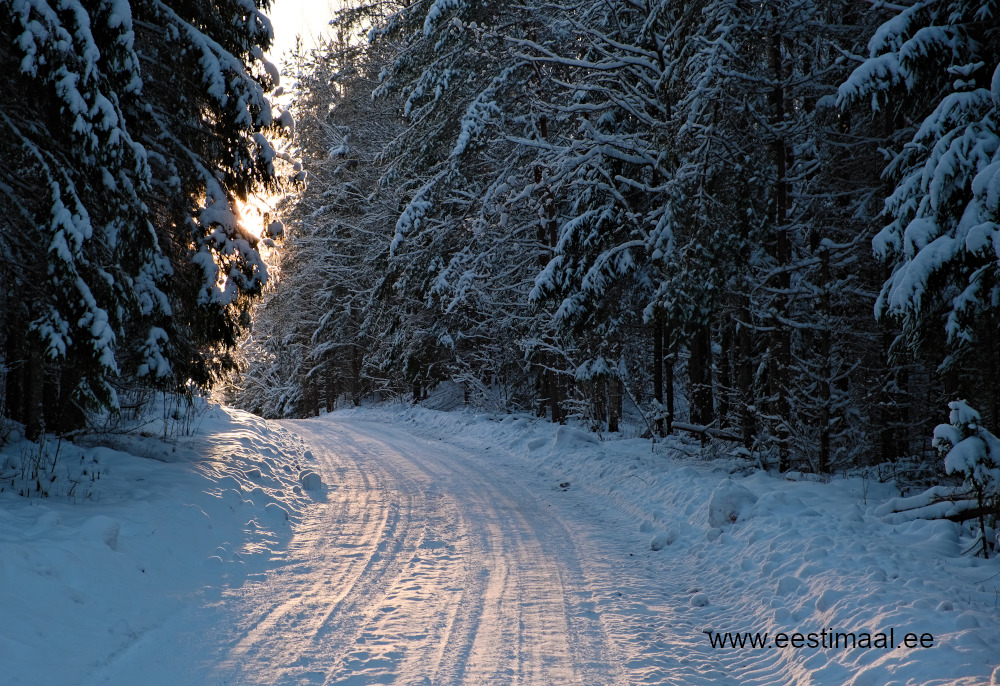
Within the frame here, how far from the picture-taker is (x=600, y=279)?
12.6m

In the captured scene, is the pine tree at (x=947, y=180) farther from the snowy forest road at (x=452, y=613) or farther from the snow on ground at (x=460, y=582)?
the snowy forest road at (x=452, y=613)

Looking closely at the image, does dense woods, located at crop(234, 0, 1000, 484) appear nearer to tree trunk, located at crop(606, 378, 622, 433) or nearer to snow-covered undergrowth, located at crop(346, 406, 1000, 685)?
tree trunk, located at crop(606, 378, 622, 433)

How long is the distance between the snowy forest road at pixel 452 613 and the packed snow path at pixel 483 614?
0.06 feet

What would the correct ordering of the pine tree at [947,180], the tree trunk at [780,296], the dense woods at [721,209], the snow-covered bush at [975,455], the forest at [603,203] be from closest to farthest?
the snow-covered bush at [975,455], the pine tree at [947,180], the forest at [603,203], the dense woods at [721,209], the tree trunk at [780,296]

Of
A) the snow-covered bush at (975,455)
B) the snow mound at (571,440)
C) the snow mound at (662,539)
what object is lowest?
the snow mound at (662,539)

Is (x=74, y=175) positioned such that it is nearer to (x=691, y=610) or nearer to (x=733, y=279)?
(x=691, y=610)

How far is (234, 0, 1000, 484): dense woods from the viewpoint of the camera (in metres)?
6.75

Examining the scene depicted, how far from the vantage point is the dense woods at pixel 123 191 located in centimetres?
609

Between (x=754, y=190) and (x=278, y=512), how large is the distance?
9193mm

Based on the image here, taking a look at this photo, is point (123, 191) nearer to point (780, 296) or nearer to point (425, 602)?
point (425, 602)

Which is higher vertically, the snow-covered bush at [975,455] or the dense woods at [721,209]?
the dense woods at [721,209]

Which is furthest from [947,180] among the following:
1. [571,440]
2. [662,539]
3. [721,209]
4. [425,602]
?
[571,440]

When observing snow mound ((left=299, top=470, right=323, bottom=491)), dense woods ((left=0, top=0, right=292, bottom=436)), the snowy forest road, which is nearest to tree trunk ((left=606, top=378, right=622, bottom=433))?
the snowy forest road

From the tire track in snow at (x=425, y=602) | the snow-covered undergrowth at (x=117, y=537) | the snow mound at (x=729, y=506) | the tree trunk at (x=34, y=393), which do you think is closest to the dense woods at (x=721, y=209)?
the snow mound at (x=729, y=506)
